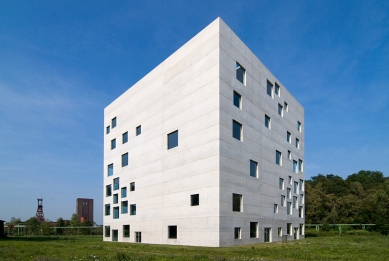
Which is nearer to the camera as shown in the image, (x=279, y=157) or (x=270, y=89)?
(x=270, y=89)

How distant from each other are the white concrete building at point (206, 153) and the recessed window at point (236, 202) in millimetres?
96

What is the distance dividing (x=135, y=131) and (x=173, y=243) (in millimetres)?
17018

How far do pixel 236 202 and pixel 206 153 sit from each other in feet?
18.9

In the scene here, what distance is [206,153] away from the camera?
104ft

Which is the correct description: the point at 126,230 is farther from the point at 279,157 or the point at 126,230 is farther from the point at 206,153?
the point at 279,157

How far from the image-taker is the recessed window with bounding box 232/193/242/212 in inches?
1269

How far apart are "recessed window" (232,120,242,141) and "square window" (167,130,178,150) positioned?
680 cm

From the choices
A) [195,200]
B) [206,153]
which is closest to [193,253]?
[195,200]

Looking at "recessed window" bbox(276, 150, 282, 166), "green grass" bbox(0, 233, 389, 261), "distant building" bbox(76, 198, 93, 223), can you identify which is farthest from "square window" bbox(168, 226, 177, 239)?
"distant building" bbox(76, 198, 93, 223)

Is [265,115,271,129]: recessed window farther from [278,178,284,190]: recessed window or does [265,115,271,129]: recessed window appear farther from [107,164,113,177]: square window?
[107,164,113,177]: square window

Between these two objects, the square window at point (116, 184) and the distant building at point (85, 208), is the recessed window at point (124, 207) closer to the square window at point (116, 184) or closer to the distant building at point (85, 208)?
the square window at point (116, 184)

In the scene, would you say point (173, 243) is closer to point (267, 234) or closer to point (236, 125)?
point (267, 234)

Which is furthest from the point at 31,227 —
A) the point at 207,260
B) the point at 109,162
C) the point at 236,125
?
the point at 207,260

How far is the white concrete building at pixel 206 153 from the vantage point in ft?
103
